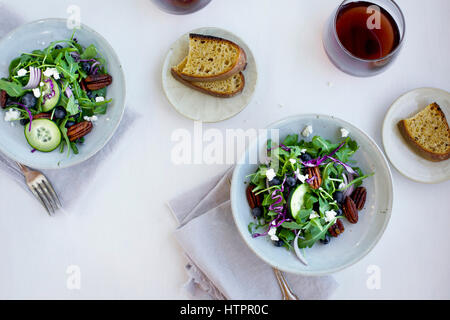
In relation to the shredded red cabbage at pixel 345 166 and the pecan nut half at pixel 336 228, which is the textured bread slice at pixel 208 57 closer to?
the shredded red cabbage at pixel 345 166

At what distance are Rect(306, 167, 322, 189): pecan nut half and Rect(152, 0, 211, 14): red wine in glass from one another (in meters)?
0.63

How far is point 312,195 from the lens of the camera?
118cm

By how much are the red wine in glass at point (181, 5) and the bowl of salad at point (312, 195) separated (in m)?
0.47

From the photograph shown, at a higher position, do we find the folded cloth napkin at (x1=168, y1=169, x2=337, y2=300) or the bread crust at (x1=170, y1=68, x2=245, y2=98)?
the bread crust at (x1=170, y1=68, x2=245, y2=98)

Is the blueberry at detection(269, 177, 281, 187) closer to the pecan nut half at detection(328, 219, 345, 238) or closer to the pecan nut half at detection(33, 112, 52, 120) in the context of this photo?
the pecan nut half at detection(328, 219, 345, 238)

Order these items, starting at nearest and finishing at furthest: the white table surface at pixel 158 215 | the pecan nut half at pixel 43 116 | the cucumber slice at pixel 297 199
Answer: the cucumber slice at pixel 297 199 < the pecan nut half at pixel 43 116 < the white table surface at pixel 158 215

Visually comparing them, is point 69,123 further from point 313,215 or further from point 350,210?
point 350,210

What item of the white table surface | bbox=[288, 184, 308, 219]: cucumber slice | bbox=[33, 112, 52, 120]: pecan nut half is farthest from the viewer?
the white table surface

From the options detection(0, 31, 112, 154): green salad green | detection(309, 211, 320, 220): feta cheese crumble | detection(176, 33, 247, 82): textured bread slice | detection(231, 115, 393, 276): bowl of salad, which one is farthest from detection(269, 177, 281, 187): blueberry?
detection(0, 31, 112, 154): green salad green

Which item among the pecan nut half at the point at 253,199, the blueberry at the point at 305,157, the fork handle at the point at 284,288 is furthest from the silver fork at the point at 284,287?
the blueberry at the point at 305,157

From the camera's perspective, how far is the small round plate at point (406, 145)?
4.26 feet

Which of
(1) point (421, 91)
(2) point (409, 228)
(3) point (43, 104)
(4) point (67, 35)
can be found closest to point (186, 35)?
(4) point (67, 35)

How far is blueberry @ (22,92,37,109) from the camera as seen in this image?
1229mm

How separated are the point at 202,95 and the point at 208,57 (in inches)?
4.7
